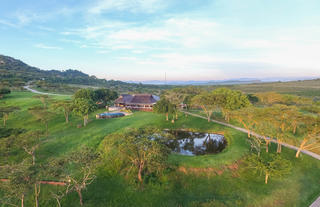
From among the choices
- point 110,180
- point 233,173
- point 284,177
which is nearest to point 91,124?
point 110,180

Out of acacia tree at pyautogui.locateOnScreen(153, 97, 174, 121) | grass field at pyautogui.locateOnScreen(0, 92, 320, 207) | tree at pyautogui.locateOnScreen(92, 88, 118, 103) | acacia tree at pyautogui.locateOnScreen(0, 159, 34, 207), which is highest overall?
tree at pyautogui.locateOnScreen(92, 88, 118, 103)

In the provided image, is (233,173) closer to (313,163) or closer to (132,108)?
(313,163)

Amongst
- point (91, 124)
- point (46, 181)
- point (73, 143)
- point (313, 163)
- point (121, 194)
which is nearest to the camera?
point (121, 194)

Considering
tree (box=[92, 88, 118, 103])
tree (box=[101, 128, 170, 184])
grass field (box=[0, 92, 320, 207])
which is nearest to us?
grass field (box=[0, 92, 320, 207])

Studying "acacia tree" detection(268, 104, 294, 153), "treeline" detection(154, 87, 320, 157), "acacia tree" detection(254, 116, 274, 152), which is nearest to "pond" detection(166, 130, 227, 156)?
"treeline" detection(154, 87, 320, 157)

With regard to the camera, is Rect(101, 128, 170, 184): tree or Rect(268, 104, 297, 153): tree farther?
Rect(268, 104, 297, 153): tree

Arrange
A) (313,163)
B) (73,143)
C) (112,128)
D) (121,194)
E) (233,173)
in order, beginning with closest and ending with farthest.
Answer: (121,194) < (233,173) < (313,163) < (73,143) < (112,128)

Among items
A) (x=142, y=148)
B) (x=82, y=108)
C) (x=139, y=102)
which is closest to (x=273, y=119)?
(x=142, y=148)

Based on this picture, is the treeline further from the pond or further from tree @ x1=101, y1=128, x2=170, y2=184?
tree @ x1=101, y1=128, x2=170, y2=184
